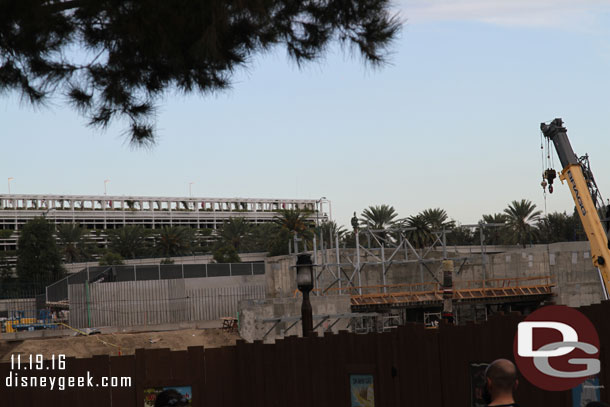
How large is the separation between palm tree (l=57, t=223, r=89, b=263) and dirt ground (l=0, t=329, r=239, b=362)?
62.8 metres

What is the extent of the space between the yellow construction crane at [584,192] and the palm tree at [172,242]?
7567 cm

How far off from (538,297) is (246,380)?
125ft

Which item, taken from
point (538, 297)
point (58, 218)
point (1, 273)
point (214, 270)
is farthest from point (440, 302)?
point (58, 218)

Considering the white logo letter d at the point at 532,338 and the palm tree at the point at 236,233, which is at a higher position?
the palm tree at the point at 236,233

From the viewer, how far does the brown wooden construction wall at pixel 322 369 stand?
972 centimetres

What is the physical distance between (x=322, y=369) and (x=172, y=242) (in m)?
92.7

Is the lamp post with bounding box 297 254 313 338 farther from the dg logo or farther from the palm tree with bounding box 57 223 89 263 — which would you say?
the palm tree with bounding box 57 223 89 263

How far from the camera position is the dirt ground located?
36.7m

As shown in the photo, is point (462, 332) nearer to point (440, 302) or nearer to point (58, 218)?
point (440, 302)

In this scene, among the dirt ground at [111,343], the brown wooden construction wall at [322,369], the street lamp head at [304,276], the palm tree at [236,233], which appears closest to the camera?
the brown wooden construction wall at [322,369]

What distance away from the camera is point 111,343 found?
37719 millimetres

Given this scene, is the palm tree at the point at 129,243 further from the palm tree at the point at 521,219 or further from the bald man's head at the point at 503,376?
the bald man's head at the point at 503,376

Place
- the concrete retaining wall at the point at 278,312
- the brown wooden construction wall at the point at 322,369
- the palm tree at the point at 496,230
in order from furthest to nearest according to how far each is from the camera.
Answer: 1. the palm tree at the point at 496,230
2. the concrete retaining wall at the point at 278,312
3. the brown wooden construction wall at the point at 322,369

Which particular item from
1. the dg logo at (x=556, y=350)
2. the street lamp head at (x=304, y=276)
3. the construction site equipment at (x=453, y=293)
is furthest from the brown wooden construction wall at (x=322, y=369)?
the construction site equipment at (x=453, y=293)
